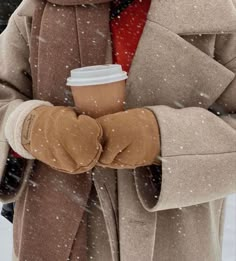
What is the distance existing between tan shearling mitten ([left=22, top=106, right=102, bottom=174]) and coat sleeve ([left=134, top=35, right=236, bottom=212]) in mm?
198

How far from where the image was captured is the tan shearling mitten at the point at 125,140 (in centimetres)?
128

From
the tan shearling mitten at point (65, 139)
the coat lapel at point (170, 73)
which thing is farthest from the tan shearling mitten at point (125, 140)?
the coat lapel at point (170, 73)

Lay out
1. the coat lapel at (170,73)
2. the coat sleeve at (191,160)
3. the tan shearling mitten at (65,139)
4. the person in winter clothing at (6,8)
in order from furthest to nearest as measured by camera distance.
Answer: the person in winter clothing at (6,8)
the coat lapel at (170,73)
the coat sleeve at (191,160)
the tan shearling mitten at (65,139)

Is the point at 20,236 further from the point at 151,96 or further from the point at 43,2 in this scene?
the point at 43,2

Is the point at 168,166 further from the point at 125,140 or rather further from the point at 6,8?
the point at 6,8

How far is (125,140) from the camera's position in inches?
50.5

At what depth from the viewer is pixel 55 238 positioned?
4.98 ft

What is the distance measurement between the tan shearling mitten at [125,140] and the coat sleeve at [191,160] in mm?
67

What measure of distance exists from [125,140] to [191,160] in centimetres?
21

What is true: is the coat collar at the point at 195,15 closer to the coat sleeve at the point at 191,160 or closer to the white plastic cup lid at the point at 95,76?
the coat sleeve at the point at 191,160

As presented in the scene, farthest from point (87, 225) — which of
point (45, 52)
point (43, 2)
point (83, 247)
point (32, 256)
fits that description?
point (43, 2)

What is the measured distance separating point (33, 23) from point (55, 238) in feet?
2.00

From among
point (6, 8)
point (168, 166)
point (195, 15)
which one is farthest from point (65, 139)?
point (6, 8)

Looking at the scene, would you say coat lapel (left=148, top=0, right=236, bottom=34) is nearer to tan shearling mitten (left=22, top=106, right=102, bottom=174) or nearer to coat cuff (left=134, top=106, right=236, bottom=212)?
coat cuff (left=134, top=106, right=236, bottom=212)
